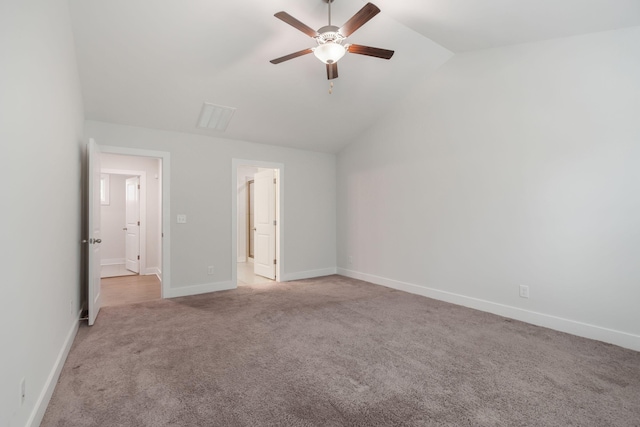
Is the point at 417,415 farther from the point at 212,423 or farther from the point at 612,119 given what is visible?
the point at 612,119

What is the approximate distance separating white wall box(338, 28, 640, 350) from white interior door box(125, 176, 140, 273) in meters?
4.95

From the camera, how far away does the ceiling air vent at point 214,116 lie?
427cm

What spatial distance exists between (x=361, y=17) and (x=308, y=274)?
4.41 metres

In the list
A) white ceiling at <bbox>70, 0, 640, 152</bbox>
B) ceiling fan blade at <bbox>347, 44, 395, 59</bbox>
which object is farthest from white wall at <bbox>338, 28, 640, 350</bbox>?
ceiling fan blade at <bbox>347, 44, 395, 59</bbox>

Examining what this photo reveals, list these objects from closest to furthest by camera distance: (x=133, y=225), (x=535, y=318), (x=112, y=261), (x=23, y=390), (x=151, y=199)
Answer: (x=23, y=390), (x=535, y=318), (x=151, y=199), (x=133, y=225), (x=112, y=261)

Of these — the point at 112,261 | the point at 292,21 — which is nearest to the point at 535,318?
the point at 292,21

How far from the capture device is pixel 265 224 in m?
6.01

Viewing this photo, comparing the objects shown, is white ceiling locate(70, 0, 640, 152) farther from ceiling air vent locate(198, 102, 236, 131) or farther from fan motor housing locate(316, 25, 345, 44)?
fan motor housing locate(316, 25, 345, 44)

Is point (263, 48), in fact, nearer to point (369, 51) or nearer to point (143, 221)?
point (369, 51)

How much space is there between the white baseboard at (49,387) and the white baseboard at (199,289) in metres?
1.62

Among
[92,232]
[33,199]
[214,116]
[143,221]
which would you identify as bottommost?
[92,232]

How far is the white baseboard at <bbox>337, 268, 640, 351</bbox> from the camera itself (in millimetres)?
2893

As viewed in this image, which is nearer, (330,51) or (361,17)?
(361,17)

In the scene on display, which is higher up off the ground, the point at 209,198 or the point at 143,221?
the point at 209,198
